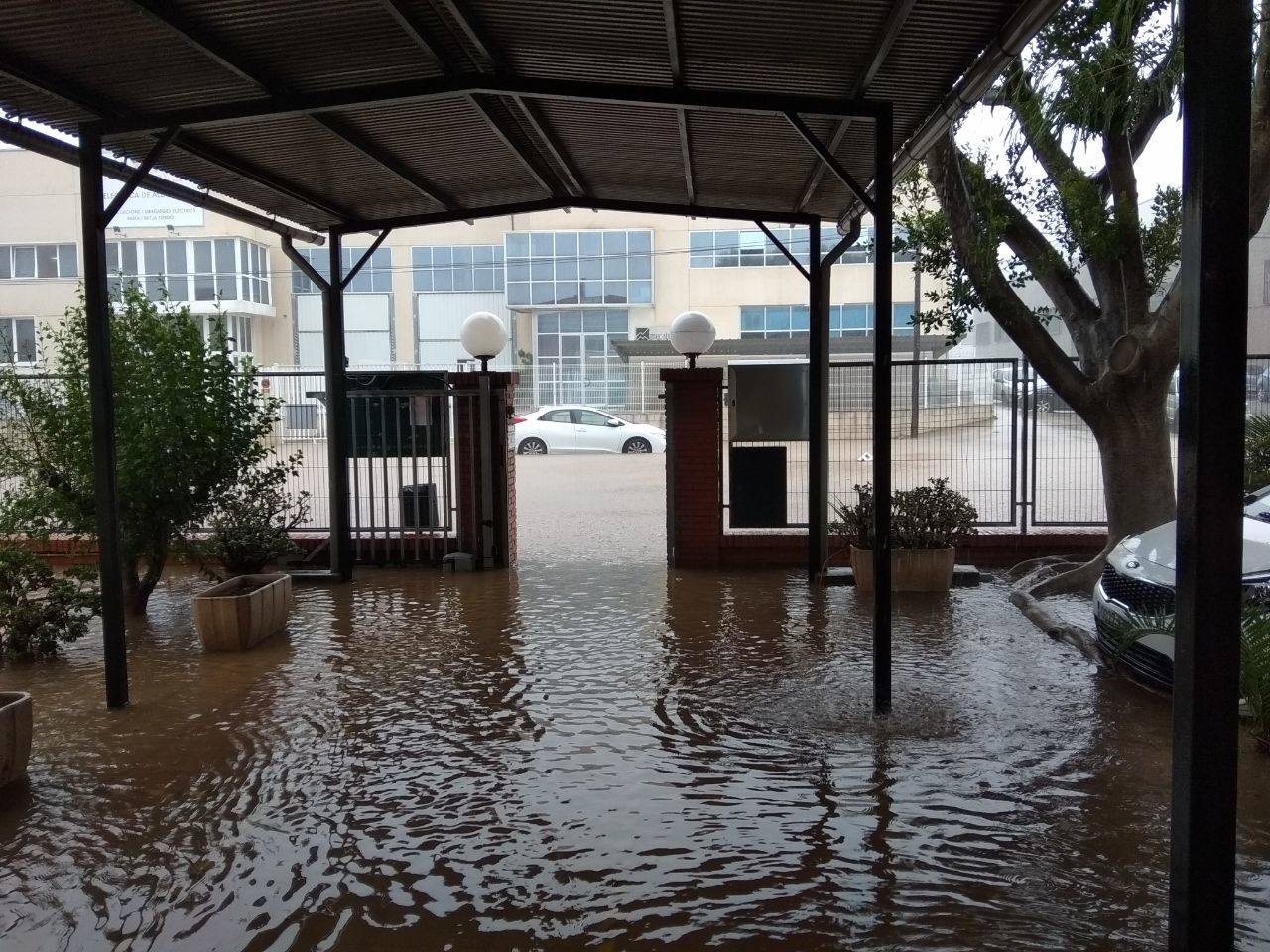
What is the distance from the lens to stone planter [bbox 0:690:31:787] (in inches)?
196

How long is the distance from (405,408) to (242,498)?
2.28 metres

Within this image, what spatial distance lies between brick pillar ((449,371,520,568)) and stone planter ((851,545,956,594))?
12.1 ft

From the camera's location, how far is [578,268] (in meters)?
44.5

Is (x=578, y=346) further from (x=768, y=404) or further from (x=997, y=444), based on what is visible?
(x=997, y=444)

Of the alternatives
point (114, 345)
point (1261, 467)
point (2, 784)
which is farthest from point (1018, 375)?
point (2, 784)

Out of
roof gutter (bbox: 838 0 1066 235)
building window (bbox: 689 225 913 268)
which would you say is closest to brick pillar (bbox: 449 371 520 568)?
roof gutter (bbox: 838 0 1066 235)

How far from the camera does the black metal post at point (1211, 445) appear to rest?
9.66 feet

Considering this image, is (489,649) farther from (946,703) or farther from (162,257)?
(162,257)

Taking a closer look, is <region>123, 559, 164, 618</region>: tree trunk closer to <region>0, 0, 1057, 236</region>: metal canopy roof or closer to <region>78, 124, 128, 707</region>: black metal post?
<region>78, 124, 128, 707</region>: black metal post

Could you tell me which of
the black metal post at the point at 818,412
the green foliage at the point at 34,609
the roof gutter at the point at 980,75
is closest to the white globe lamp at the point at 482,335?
the black metal post at the point at 818,412

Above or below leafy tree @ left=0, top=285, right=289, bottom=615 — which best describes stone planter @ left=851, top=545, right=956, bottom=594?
below

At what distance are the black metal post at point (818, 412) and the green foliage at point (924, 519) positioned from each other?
572 millimetres

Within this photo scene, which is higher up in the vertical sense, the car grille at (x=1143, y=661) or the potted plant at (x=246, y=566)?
the potted plant at (x=246, y=566)

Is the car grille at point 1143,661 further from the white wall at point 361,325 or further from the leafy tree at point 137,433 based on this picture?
the white wall at point 361,325
